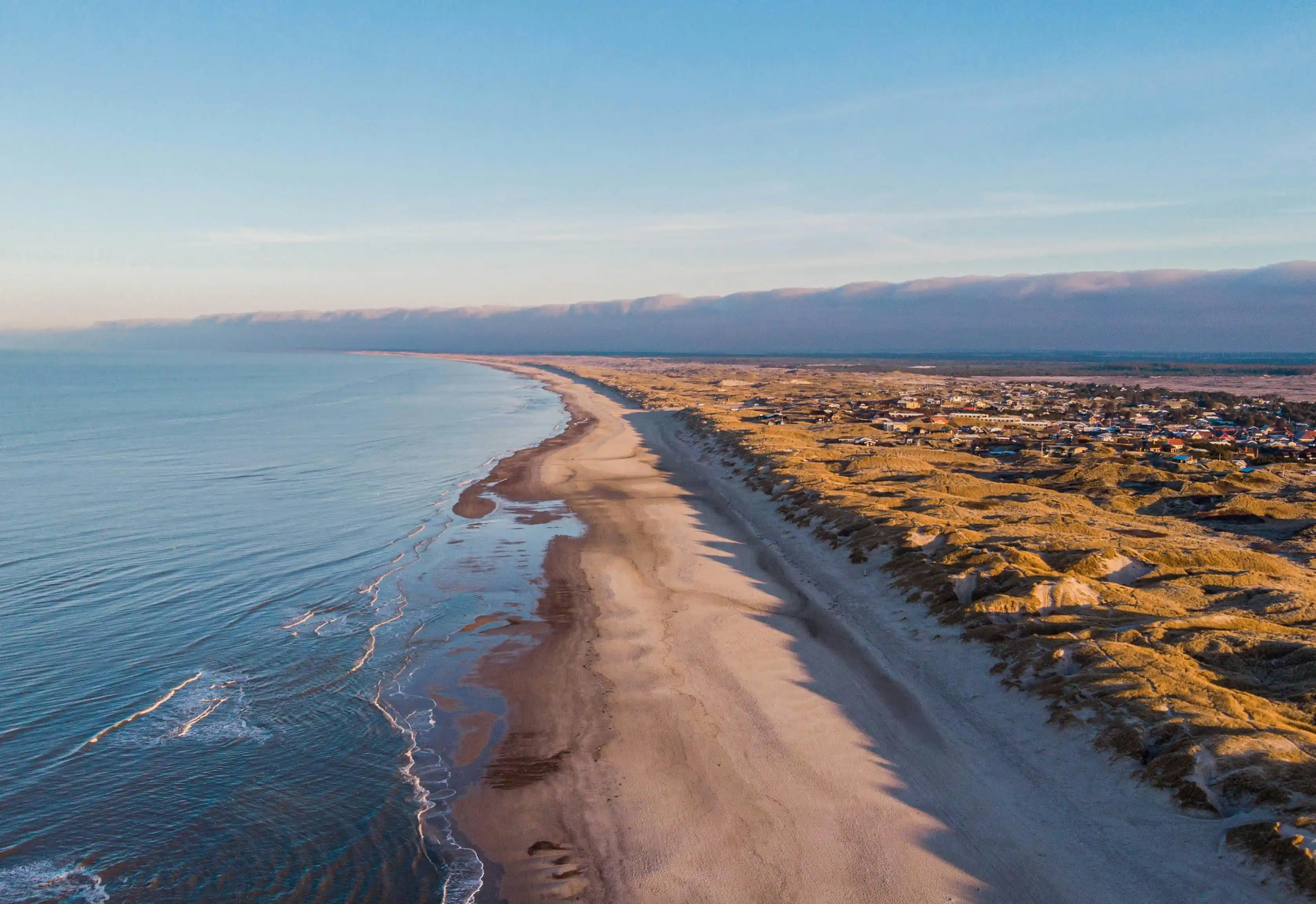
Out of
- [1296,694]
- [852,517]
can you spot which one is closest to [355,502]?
[852,517]

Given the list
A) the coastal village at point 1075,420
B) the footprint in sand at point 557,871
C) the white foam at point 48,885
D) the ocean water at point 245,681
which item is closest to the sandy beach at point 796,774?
the footprint in sand at point 557,871

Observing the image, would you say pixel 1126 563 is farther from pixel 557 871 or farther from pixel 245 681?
pixel 245 681

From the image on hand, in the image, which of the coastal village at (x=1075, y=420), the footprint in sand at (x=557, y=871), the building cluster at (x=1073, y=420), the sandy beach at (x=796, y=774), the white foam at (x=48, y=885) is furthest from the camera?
the building cluster at (x=1073, y=420)

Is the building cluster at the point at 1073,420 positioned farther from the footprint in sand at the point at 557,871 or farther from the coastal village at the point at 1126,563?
the footprint in sand at the point at 557,871

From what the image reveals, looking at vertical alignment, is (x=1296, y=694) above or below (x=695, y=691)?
above

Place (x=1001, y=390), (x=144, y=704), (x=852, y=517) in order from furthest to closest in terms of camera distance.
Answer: (x=1001, y=390) < (x=852, y=517) < (x=144, y=704)

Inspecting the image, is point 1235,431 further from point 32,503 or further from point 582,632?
point 32,503

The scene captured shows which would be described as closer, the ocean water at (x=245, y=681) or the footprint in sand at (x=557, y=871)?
the footprint in sand at (x=557, y=871)

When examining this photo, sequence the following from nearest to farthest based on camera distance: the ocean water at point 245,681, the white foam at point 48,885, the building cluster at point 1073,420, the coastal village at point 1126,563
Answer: the white foam at point 48,885
the ocean water at point 245,681
the coastal village at point 1126,563
the building cluster at point 1073,420
